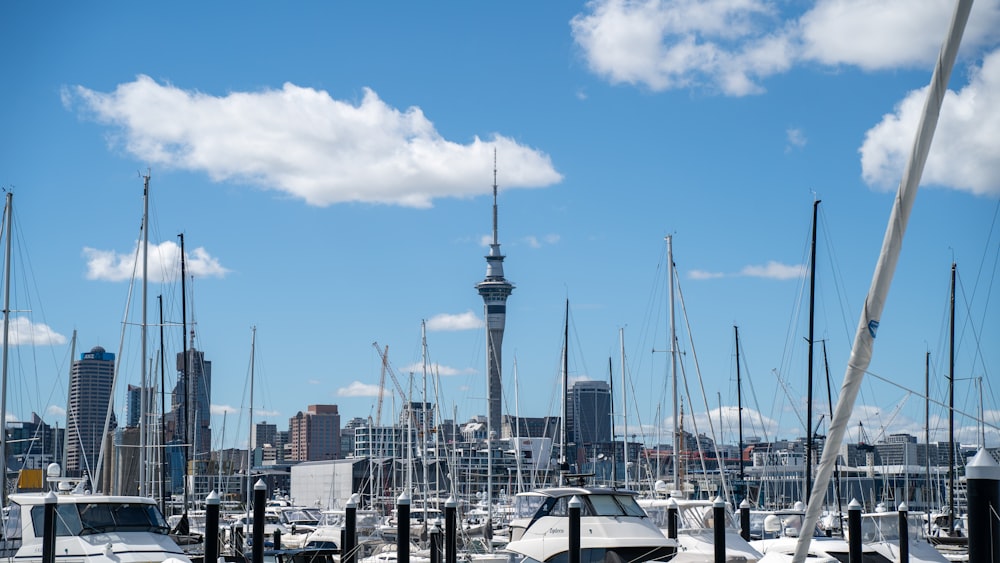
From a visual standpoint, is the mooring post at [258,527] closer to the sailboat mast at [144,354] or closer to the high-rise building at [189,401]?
the sailboat mast at [144,354]

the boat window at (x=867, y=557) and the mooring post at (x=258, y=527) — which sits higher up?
the mooring post at (x=258, y=527)

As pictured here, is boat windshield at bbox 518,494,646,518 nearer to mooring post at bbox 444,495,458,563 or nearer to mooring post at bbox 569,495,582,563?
mooring post at bbox 444,495,458,563

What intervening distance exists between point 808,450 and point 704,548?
11323 mm

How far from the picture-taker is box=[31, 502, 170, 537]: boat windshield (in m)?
27.5

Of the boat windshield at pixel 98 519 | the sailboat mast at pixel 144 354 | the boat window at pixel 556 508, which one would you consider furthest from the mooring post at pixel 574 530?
the sailboat mast at pixel 144 354

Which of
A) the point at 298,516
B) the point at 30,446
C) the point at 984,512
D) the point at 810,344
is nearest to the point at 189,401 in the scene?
the point at 298,516

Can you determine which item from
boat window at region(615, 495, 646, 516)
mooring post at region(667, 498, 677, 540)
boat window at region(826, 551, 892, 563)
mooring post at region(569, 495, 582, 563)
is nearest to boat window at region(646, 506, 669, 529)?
mooring post at region(667, 498, 677, 540)

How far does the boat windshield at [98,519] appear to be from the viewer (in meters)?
27.5

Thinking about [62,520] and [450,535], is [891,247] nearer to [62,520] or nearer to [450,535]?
[450,535]

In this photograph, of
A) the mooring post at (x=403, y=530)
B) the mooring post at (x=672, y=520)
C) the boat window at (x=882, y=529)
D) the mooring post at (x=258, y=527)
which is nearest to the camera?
the mooring post at (x=403, y=530)

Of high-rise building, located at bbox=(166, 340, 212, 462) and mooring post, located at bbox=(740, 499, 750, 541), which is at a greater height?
high-rise building, located at bbox=(166, 340, 212, 462)

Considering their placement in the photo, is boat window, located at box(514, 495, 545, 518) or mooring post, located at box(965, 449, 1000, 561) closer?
mooring post, located at box(965, 449, 1000, 561)

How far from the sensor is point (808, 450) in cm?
4203

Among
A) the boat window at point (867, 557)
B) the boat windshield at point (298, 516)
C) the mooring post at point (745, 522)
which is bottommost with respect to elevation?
the boat windshield at point (298, 516)
